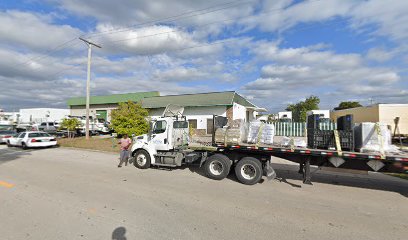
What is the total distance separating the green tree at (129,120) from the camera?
61.5ft

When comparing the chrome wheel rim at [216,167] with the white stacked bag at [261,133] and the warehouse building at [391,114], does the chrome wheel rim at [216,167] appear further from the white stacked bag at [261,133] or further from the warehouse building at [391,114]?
the warehouse building at [391,114]

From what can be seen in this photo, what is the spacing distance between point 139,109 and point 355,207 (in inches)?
669

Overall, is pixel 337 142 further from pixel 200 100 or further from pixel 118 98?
pixel 118 98

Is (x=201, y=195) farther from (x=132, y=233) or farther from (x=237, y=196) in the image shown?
(x=132, y=233)

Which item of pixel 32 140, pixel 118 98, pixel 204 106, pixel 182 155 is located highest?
pixel 118 98

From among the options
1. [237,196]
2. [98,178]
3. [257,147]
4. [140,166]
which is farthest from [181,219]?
[140,166]

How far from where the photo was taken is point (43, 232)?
4.04 metres

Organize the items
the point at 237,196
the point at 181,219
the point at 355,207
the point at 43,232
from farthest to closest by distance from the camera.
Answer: the point at 237,196
the point at 355,207
the point at 181,219
the point at 43,232

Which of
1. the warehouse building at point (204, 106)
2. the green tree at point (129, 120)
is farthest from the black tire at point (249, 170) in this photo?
the warehouse building at point (204, 106)

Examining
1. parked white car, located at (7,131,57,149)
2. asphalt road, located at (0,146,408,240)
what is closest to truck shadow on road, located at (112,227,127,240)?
asphalt road, located at (0,146,408,240)

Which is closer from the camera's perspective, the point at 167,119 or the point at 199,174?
the point at 199,174

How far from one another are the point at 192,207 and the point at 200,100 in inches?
785

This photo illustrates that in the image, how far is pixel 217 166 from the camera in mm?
8461

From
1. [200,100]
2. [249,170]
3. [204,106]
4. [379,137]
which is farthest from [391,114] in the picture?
[249,170]
